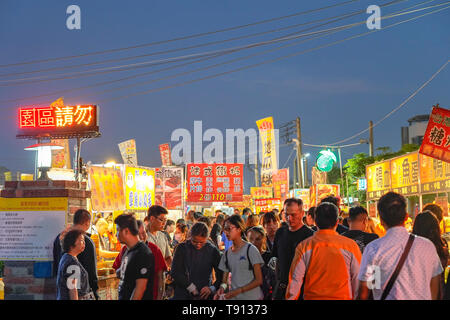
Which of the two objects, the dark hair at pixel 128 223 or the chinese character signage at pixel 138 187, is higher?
the chinese character signage at pixel 138 187

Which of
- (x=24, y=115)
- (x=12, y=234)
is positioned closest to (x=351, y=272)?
(x=12, y=234)

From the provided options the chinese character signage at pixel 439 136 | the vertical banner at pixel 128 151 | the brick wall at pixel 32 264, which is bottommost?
the brick wall at pixel 32 264

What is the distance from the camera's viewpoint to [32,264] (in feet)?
27.4

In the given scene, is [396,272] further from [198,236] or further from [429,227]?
[198,236]

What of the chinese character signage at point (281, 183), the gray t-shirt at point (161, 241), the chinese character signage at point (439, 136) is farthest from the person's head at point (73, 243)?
the chinese character signage at point (281, 183)

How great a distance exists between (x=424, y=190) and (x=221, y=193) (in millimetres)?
13052

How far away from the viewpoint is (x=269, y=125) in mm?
40312

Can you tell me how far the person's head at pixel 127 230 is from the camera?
19.2ft

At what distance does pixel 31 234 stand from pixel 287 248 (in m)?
3.95

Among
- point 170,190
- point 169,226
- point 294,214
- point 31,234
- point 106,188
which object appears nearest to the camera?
point 294,214

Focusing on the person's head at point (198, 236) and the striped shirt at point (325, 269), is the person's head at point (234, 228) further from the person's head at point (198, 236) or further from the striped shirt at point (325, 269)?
the striped shirt at point (325, 269)

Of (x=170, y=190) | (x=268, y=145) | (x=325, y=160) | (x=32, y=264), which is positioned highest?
(x=268, y=145)

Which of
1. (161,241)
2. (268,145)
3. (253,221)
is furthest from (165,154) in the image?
(161,241)

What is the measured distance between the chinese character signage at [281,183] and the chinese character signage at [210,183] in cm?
1816
